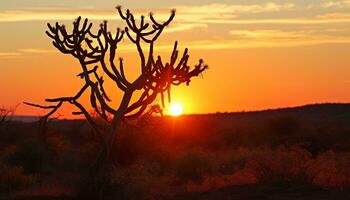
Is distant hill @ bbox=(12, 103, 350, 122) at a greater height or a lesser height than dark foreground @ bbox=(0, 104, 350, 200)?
greater

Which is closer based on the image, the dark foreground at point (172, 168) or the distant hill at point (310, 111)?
the dark foreground at point (172, 168)

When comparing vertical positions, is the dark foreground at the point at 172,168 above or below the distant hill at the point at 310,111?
below

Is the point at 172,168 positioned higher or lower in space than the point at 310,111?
lower

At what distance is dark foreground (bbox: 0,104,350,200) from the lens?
20.4 m

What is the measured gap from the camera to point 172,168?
32.8 meters

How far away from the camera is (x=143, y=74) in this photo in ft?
65.0

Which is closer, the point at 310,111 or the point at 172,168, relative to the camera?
the point at 172,168

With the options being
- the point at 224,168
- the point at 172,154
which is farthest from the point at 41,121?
the point at 172,154

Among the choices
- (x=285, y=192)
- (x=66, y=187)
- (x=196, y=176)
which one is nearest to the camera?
(x=285, y=192)

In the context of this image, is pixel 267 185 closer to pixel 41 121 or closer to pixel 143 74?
pixel 143 74

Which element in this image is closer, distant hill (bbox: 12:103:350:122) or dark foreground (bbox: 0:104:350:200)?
dark foreground (bbox: 0:104:350:200)

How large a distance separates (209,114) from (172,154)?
106m

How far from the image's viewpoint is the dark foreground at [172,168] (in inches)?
804

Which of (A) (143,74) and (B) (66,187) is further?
(B) (66,187)
